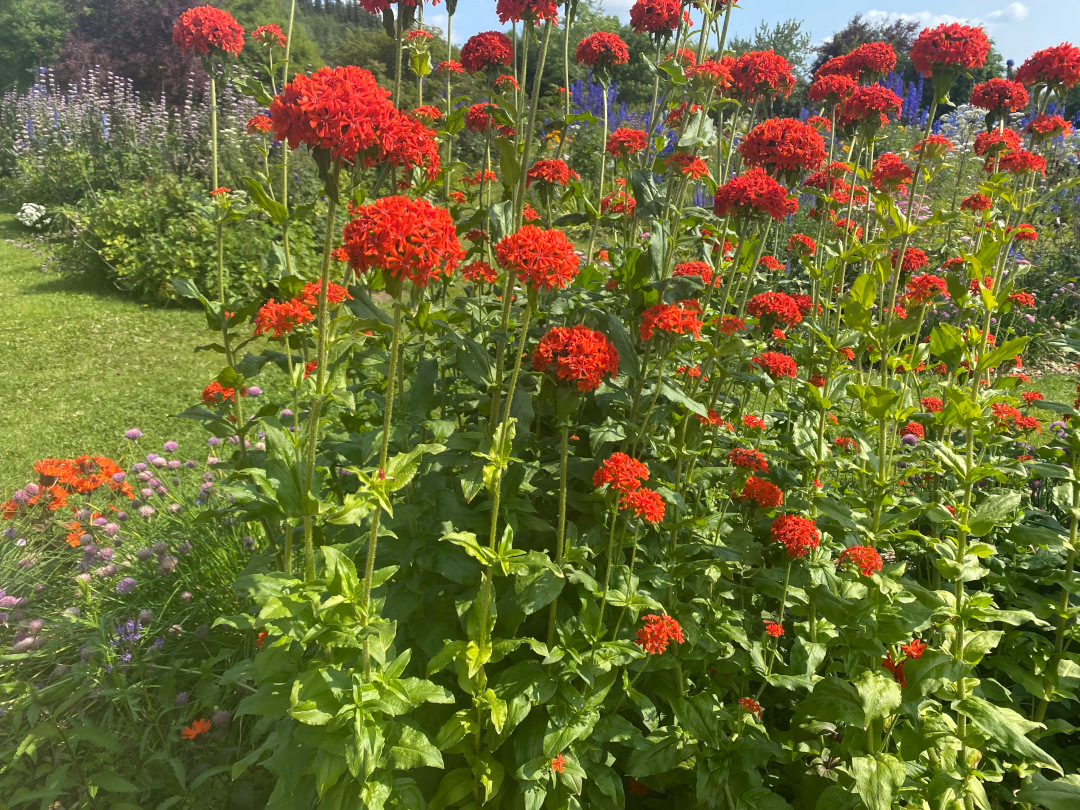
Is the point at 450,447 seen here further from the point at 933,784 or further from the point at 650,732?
the point at 933,784

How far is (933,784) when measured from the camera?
2.08 metres

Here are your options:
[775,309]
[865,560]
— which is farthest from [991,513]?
[775,309]

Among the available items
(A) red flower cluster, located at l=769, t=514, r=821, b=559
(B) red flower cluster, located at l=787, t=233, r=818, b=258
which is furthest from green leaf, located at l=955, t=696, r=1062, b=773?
(B) red flower cluster, located at l=787, t=233, r=818, b=258

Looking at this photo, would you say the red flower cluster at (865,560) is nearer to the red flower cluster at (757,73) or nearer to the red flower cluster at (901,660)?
the red flower cluster at (901,660)

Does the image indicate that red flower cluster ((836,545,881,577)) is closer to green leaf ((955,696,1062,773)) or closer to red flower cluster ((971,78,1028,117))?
green leaf ((955,696,1062,773))

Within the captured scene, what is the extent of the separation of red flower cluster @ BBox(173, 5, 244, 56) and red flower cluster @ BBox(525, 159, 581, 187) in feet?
5.09

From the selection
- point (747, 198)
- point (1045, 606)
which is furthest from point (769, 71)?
point (1045, 606)

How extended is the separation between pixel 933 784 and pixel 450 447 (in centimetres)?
193

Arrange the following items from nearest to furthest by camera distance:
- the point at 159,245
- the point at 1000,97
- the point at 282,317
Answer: the point at 282,317 < the point at 1000,97 < the point at 159,245

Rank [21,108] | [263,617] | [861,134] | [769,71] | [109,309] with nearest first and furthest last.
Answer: [263,617] → [769,71] → [861,134] → [109,309] → [21,108]

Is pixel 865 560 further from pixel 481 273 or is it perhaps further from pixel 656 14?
pixel 656 14

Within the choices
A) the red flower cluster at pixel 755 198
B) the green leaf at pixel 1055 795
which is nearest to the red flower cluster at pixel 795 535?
the green leaf at pixel 1055 795

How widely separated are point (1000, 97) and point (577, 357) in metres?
3.63

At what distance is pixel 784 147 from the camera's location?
9.12 ft
